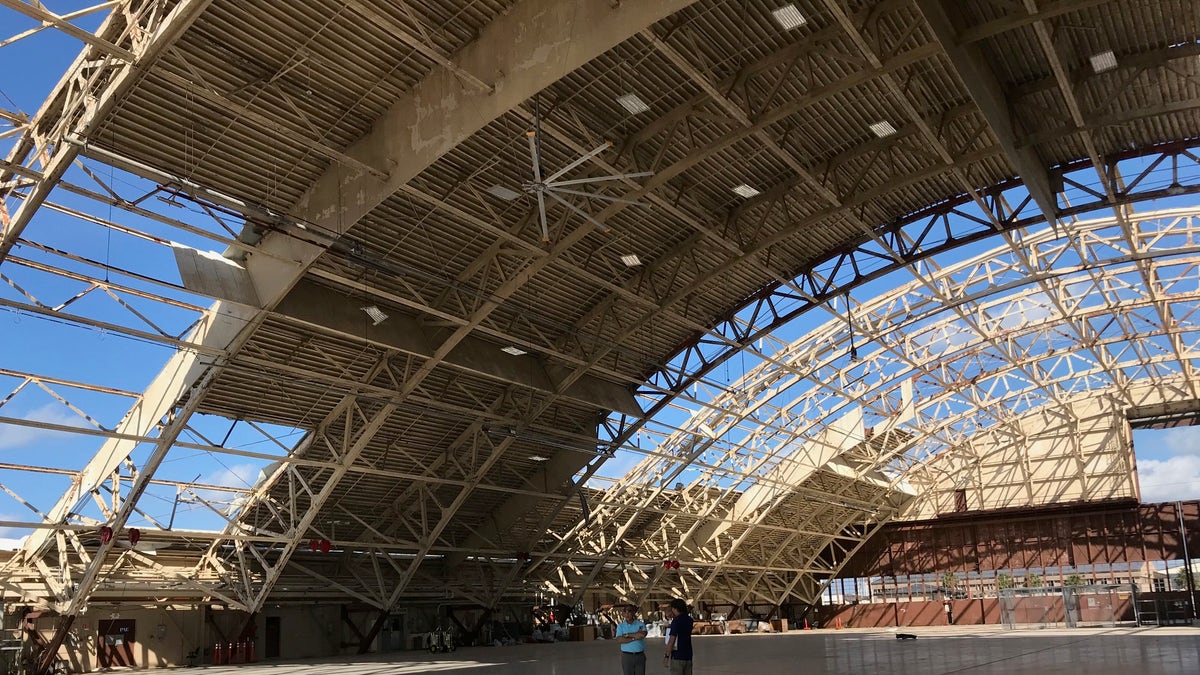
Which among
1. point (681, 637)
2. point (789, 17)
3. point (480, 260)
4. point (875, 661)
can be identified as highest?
point (789, 17)

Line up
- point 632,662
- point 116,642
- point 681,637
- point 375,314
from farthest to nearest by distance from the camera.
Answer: point 116,642, point 375,314, point 632,662, point 681,637

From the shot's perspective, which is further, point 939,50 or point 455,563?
point 455,563

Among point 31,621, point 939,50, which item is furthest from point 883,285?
point 31,621

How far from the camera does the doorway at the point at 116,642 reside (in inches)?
1239

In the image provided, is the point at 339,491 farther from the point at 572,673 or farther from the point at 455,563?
the point at 572,673

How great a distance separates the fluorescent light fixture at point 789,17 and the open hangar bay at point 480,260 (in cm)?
7

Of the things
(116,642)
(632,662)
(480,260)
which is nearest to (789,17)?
(480,260)

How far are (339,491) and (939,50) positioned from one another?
25.2m

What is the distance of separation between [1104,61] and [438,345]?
19.7 m

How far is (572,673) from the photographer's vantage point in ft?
72.1

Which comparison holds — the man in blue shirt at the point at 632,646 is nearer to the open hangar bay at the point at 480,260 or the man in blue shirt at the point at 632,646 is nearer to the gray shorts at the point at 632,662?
the gray shorts at the point at 632,662

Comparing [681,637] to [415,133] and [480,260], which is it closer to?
[415,133]

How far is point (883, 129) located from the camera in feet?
76.5

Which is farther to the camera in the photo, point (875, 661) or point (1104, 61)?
point (875, 661)
